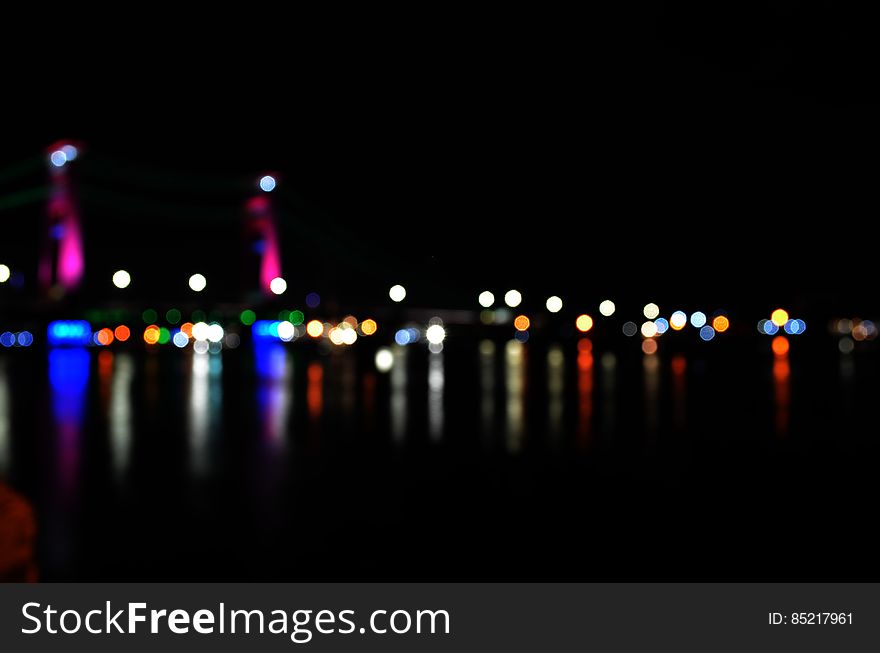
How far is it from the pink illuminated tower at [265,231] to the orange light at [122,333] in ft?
20.8

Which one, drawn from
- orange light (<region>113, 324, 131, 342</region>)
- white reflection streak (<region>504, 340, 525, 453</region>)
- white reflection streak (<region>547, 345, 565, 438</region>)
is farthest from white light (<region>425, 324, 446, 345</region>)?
white reflection streak (<region>504, 340, 525, 453</region>)

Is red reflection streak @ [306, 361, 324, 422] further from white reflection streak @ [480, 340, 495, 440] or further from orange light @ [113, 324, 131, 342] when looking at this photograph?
orange light @ [113, 324, 131, 342]

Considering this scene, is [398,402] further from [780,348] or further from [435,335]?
[435,335]

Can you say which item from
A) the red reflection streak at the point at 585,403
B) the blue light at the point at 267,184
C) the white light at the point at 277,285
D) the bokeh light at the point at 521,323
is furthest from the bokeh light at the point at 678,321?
the red reflection streak at the point at 585,403

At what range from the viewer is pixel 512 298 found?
6475 centimetres

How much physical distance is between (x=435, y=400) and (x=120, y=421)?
4560mm

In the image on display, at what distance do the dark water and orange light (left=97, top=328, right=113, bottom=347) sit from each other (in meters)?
27.4

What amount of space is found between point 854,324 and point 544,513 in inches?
2781

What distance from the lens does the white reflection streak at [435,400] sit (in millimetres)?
10805

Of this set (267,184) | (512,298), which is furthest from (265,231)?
(512,298)

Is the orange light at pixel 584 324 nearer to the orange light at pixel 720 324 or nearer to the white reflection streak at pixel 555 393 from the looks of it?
the orange light at pixel 720 324

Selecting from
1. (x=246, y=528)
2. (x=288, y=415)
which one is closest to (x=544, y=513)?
(x=246, y=528)

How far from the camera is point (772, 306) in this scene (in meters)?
73.8
